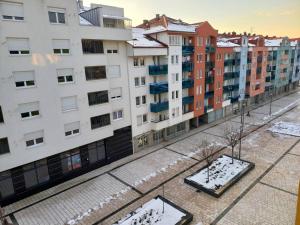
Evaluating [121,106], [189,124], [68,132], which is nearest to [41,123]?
Result: [68,132]

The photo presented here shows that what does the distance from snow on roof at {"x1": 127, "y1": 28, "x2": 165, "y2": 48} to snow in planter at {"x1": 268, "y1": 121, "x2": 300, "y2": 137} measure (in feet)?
83.9

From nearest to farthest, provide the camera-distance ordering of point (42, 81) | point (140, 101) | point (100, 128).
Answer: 1. point (42, 81)
2. point (100, 128)
3. point (140, 101)

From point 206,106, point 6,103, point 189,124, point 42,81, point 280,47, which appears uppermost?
point 280,47

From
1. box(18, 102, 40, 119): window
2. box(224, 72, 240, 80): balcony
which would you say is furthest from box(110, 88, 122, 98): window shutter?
box(224, 72, 240, 80): balcony

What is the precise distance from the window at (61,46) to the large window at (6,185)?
1266 cm

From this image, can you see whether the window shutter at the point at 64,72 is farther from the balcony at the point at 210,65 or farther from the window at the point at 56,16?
the balcony at the point at 210,65

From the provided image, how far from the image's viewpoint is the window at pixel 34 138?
877 inches

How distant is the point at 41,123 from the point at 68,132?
3189 mm

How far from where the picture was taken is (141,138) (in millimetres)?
33750

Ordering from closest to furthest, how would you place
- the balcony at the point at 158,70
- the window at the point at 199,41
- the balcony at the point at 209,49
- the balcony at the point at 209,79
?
the balcony at the point at 158,70, the window at the point at 199,41, the balcony at the point at 209,49, the balcony at the point at 209,79

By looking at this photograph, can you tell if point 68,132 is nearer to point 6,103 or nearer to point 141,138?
point 6,103

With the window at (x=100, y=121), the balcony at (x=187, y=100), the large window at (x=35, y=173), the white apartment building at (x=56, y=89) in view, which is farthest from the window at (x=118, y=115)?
the balcony at (x=187, y=100)

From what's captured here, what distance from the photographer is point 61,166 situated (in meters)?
25.4

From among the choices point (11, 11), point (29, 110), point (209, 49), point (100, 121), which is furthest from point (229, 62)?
point (11, 11)
